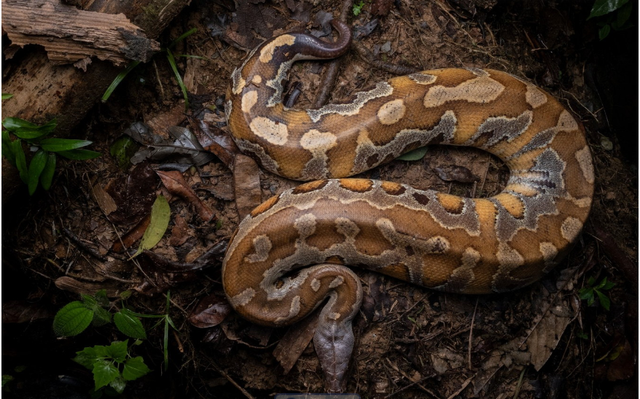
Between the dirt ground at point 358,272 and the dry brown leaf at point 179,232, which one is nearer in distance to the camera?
the dirt ground at point 358,272

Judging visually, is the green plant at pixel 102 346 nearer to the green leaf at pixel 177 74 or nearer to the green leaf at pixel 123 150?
the green leaf at pixel 123 150

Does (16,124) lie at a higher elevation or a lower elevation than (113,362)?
higher

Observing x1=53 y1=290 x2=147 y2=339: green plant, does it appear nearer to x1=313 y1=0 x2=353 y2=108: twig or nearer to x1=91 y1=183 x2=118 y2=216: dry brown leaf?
x1=91 y1=183 x2=118 y2=216: dry brown leaf

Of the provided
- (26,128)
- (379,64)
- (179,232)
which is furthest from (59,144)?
(379,64)

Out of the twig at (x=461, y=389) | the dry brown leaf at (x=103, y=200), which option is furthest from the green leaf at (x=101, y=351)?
the twig at (x=461, y=389)

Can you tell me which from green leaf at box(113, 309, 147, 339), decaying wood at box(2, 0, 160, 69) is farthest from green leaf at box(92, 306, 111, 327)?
decaying wood at box(2, 0, 160, 69)

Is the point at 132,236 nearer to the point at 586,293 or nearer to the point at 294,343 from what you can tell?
the point at 294,343
